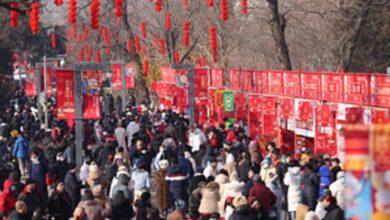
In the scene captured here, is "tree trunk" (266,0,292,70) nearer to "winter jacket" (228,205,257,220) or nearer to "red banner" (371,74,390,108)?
"red banner" (371,74,390,108)

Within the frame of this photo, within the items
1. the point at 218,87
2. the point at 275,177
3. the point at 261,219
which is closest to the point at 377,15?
the point at 218,87

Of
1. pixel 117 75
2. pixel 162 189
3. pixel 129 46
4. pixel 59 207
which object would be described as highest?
pixel 129 46

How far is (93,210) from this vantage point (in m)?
12.5

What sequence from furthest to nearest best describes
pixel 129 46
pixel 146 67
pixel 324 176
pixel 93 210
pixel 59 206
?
pixel 146 67 < pixel 129 46 < pixel 324 176 < pixel 59 206 < pixel 93 210

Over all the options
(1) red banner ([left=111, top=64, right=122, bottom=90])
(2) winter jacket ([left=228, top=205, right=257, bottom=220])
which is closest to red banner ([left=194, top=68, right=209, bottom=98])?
(1) red banner ([left=111, top=64, right=122, bottom=90])

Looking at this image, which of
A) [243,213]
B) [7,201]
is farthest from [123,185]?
[243,213]

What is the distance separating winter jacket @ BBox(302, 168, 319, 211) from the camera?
1520 centimetres

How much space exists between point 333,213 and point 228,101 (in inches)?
698

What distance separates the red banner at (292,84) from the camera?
23891mm

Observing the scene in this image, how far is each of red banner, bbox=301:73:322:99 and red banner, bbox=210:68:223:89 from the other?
36.6ft

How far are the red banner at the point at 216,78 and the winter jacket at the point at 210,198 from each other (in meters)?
20.1

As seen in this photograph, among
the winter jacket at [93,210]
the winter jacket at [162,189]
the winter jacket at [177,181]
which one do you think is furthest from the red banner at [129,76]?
the winter jacket at [93,210]

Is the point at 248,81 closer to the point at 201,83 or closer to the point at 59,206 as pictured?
the point at 201,83

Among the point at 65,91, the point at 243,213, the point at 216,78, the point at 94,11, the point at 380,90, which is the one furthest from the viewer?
the point at 216,78
